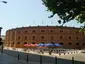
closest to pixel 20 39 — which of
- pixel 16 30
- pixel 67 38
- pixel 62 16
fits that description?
pixel 16 30

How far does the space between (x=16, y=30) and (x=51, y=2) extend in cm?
10044

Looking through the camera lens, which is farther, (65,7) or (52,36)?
(52,36)

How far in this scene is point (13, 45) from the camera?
124m

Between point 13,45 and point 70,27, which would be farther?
point 13,45

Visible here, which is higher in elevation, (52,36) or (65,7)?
(52,36)

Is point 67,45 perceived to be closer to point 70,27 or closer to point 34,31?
point 70,27

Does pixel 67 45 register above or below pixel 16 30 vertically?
below

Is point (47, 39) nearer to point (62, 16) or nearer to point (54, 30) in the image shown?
point (54, 30)

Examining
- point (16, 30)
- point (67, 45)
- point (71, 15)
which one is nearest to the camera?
point (71, 15)

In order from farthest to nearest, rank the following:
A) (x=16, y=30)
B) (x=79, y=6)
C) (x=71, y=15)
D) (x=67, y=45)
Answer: (x=16, y=30), (x=67, y=45), (x=71, y=15), (x=79, y=6)

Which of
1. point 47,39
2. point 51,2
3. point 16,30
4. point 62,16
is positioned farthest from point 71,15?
point 16,30

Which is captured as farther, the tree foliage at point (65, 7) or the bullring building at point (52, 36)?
the bullring building at point (52, 36)

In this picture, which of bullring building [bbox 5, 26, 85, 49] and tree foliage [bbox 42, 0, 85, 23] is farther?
bullring building [bbox 5, 26, 85, 49]

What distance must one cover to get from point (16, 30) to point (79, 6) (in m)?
101
